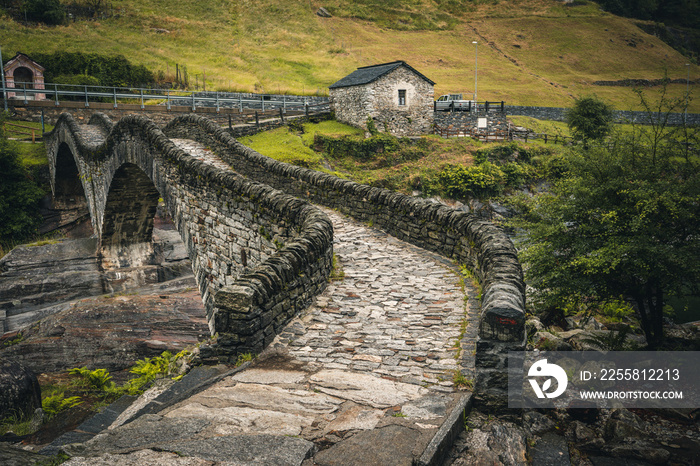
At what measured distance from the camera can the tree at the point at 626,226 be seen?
819 centimetres

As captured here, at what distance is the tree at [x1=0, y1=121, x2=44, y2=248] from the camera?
22203 mm

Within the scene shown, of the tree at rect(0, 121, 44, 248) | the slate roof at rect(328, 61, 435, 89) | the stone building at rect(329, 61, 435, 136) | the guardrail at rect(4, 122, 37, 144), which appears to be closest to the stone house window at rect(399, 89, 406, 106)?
the stone building at rect(329, 61, 435, 136)

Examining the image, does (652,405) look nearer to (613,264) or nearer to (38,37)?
(613,264)

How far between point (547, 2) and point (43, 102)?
87.3 metres

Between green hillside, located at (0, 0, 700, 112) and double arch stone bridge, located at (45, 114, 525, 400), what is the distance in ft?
85.8

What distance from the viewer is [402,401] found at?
14.2 ft

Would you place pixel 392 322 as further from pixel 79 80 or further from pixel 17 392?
pixel 79 80

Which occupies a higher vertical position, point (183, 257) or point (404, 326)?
point (404, 326)

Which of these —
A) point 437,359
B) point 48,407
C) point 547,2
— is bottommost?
point 48,407

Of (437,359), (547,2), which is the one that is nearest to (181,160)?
(437,359)

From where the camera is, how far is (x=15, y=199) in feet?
75.6

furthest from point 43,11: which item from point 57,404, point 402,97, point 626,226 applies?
point 626,226

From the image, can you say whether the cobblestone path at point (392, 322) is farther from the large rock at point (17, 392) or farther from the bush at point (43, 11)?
the bush at point (43, 11)

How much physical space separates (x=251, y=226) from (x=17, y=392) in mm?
4731
